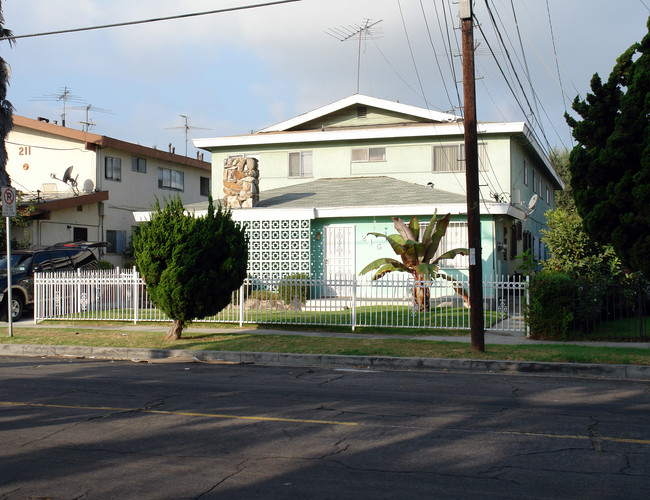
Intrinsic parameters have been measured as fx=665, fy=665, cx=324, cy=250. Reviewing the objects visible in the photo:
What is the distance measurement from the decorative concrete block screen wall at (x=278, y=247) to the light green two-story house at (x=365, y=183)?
33mm

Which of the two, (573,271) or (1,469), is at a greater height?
(573,271)

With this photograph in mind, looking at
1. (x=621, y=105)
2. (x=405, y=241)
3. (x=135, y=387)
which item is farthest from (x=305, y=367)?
(x=621, y=105)

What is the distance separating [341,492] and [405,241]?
1260 cm

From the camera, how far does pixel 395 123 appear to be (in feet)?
81.5

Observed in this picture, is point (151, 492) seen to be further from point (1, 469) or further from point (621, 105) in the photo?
point (621, 105)

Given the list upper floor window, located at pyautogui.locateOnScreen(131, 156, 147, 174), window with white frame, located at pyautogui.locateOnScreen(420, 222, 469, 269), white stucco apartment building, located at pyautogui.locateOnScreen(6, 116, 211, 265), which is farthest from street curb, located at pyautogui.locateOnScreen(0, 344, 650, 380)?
upper floor window, located at pyautogui.locateOnScreen(131, 156, 147, 174)

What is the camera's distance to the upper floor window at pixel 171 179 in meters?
30.8

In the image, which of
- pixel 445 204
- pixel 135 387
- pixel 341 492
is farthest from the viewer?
pixel 445 204

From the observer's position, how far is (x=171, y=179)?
31453 mm

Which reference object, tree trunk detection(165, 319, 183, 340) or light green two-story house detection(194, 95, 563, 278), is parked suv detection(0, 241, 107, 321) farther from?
tree trunk detection(165, 319, 183, 340)

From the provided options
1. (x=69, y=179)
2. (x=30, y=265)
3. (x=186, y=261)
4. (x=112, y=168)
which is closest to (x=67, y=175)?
(x=69, y=179)

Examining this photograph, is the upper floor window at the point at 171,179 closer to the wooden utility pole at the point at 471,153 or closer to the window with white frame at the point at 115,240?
the window with white frame at the point at 115,240

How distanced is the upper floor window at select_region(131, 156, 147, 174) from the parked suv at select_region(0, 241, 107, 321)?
889 cm

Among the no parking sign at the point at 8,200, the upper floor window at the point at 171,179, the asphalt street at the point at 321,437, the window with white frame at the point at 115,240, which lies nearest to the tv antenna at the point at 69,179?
the window with white frame at the point at 115,240
